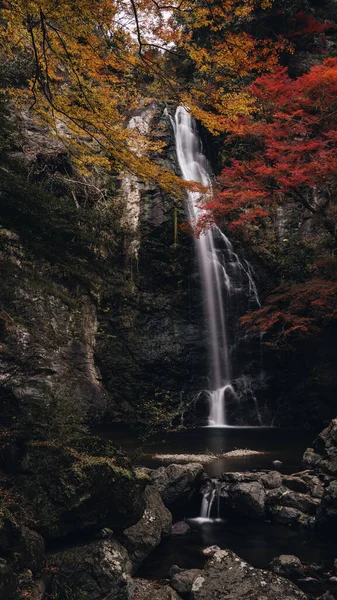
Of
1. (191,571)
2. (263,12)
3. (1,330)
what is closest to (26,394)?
(1,330)

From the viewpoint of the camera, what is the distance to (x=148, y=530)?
554 cm

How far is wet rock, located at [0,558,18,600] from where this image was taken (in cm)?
349

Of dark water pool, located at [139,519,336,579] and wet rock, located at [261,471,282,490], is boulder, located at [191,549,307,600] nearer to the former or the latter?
dark water pool, located at [139,519,336,579]

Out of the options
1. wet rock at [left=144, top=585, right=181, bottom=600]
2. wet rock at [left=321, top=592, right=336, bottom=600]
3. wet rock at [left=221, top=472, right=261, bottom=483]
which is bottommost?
wet rock at [left=321, top=592, right=336, bottom=600]

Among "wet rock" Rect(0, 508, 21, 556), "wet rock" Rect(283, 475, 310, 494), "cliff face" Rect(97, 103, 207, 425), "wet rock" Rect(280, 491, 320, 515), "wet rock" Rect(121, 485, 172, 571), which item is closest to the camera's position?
"wet rock" Rect(0, 508, 21, 556)

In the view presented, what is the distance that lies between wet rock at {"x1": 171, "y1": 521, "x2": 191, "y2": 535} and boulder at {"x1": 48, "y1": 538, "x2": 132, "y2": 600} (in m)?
1.83

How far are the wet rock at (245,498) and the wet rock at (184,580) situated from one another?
2021 mm

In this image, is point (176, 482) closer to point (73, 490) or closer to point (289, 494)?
point (289, 494)

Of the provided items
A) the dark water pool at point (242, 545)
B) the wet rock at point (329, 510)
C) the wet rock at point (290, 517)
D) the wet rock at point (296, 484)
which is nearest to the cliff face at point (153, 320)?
the wet rock at point (296, 484)

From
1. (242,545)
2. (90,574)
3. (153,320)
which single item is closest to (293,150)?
(153,320)

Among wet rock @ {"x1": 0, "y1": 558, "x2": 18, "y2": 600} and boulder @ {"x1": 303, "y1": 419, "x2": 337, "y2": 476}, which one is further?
boulder @ {"x1": 303, "y1": 419, "x2": 337, "y2": 476}

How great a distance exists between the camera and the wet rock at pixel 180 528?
622 centimetres

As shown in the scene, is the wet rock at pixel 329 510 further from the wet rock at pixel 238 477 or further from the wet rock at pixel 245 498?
the wet rock at pixel 238 477

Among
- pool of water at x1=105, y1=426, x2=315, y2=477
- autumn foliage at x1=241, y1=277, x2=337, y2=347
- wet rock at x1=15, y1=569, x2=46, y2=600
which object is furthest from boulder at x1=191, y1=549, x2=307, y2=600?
autumn foliage at x1=241, y1=277, x2=337, y2=347
